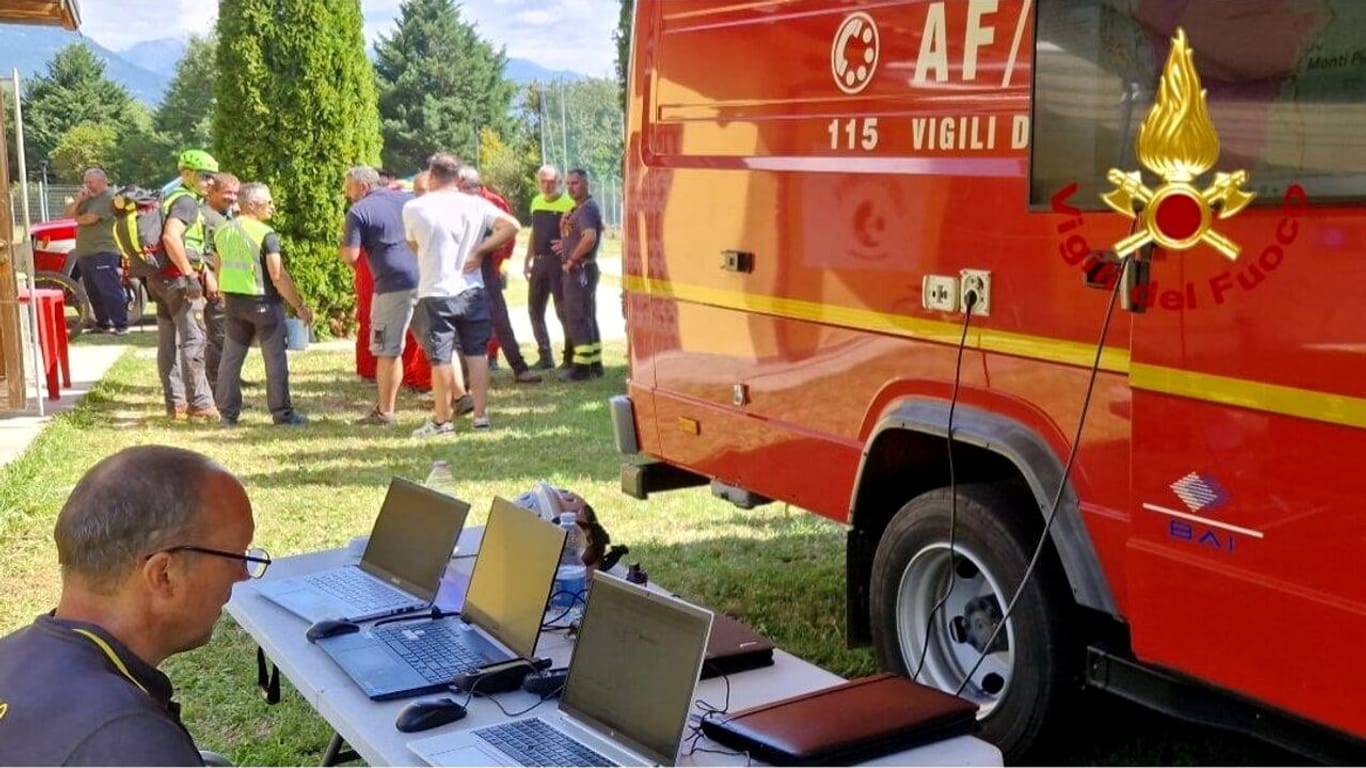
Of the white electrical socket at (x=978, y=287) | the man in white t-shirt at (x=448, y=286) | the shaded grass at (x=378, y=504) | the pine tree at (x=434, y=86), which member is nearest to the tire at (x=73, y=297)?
the shaded grass at (x=378, y=504)

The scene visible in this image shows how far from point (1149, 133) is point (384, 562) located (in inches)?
90.4

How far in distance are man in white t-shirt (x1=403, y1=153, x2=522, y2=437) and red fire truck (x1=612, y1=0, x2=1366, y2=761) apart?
351cm

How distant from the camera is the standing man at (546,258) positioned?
1202 centimetres

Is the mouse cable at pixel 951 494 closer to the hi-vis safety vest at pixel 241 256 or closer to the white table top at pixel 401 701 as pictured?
the white table top at pixel 401 701

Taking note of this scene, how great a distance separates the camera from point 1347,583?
2771 millimetres

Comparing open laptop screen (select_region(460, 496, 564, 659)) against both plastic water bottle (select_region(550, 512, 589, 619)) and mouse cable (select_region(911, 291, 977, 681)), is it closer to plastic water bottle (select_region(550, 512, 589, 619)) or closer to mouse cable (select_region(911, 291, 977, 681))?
plastic water bottle (select_region(550, 512, 589, 619))

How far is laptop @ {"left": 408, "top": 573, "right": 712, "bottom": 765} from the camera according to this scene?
233 centimetres

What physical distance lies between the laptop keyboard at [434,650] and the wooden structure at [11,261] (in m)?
8.26

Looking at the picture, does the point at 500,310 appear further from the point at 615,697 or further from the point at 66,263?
the point at 615,697

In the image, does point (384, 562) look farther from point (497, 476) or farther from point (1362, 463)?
point (497, 476)

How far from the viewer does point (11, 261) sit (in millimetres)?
10016

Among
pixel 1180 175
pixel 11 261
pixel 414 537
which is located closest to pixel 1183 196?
pixel 1180 175

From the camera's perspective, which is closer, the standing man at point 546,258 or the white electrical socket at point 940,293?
the white electrical socket at point 940,293

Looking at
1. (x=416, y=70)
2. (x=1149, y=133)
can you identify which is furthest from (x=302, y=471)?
(x=416, y=70)
